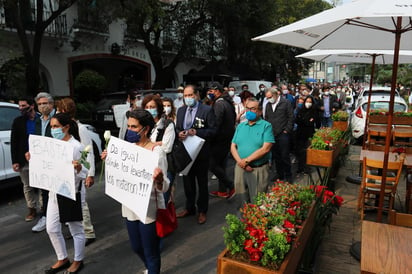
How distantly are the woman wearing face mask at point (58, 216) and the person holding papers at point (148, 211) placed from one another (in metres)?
0.57

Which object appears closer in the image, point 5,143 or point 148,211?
point 148,211

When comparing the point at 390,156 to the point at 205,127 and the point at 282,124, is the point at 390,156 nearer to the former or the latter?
the point at 282,124

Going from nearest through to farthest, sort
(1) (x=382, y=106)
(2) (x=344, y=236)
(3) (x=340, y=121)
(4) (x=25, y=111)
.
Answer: (2) (x=344, y=236), (4) (x=25, y=111), (3) (x=340, y=121), (1) (x=382, y=106)

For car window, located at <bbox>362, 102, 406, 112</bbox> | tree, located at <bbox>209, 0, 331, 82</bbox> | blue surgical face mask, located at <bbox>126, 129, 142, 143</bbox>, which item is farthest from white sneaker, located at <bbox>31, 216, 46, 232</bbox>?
tree, located at <bbox>209, 0, 331, 82</bbox>

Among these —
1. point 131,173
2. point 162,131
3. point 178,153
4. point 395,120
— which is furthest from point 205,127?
point 395,120

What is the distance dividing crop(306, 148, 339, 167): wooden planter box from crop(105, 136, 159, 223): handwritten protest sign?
12.1 ft

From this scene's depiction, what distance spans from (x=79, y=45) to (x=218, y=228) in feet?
42.3

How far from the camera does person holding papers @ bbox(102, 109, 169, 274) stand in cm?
282

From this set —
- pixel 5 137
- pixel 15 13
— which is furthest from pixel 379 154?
pixel 15 13

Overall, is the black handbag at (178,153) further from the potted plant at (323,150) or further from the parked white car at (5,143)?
the parked white car at (5,143)

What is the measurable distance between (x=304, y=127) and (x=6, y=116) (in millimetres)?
5768

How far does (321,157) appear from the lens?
18.1ft

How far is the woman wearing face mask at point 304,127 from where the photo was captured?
7.17 m

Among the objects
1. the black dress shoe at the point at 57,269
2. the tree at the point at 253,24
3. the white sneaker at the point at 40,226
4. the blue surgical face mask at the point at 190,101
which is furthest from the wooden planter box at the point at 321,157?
the tree at the point at 253,24
